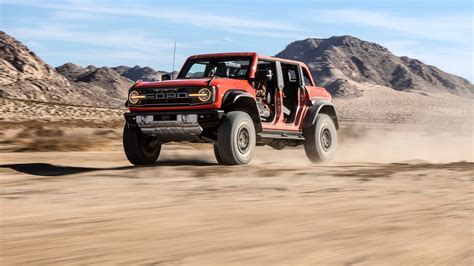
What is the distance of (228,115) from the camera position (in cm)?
998

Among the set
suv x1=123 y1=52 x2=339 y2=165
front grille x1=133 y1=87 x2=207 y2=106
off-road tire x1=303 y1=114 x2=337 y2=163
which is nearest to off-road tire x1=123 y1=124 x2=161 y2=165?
suv x1=123 y1=52 x2=339 y2=165

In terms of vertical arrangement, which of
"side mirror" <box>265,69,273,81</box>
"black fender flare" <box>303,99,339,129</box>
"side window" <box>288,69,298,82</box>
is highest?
"side window" <box>288,69,298,82</box>

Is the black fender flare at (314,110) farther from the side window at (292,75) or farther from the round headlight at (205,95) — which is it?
the round headlight at (205,95)

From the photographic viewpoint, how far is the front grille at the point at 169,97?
9906mm

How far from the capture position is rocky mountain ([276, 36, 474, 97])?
526 feet

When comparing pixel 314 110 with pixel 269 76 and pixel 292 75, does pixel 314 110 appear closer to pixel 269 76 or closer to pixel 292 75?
pixel 292 75

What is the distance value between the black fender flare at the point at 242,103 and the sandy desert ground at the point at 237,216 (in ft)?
3.45

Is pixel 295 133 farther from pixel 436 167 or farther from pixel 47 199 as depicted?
pixel 47 199

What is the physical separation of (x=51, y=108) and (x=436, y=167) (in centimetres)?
3354

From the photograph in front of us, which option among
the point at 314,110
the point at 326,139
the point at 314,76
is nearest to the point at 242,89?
the point at 314,110

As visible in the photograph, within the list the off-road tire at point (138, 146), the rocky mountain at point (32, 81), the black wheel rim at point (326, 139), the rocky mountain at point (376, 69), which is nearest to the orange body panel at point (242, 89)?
the off-road tire at point (138, 146)

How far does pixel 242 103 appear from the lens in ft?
34.3

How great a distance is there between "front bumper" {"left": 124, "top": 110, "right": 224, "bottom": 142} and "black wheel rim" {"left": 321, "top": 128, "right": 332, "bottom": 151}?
3046 millimetres

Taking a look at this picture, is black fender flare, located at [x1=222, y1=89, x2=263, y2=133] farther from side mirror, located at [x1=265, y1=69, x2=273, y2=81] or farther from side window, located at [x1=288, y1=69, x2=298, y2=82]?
side window, located at [x1=288, y1=69, x2=298, y2=82]
